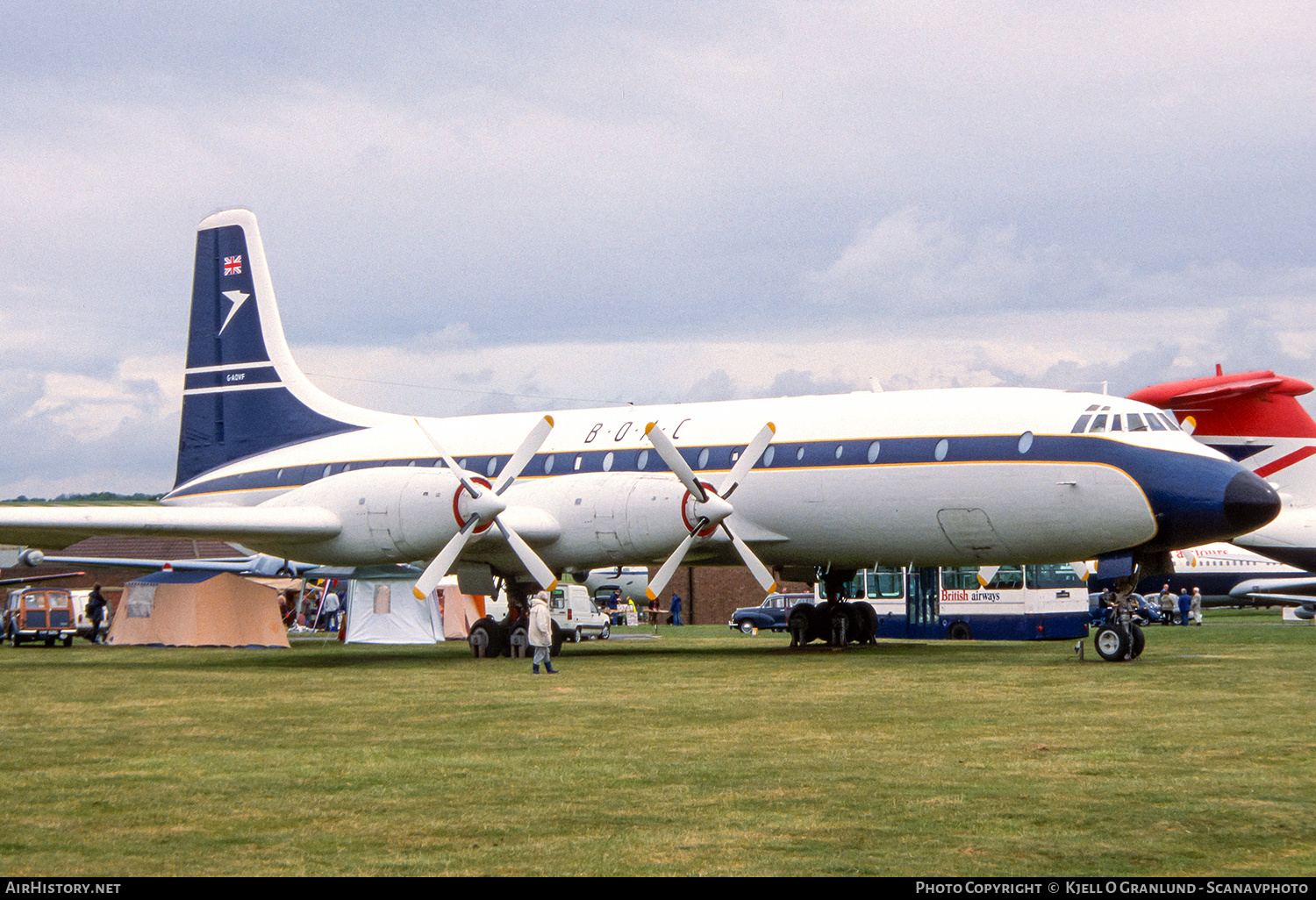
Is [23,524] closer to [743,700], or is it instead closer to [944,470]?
[743,700]

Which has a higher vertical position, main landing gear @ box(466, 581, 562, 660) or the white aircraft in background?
Result: the white aircraft in background

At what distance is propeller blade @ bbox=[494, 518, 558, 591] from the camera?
73.2 ft

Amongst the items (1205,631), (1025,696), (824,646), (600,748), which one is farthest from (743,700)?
(1205,631)

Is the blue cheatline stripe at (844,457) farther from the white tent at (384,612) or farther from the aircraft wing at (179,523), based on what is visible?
the white tent at (384,612)

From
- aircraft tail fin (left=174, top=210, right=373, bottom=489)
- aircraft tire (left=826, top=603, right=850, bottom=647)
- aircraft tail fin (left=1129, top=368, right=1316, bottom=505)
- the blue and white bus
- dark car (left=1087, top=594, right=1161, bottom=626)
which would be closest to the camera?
aircraft tire (left=826, top=603, right=850, bottom=647)

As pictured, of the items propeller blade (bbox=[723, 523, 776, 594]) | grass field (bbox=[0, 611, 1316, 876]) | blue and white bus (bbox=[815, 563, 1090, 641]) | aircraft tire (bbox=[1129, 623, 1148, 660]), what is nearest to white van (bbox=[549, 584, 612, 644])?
blue and white bus (bbox=[815, 563, 1090, 641])

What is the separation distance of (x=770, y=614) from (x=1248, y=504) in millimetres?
25415

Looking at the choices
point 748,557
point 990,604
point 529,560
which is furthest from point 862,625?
point 529,560

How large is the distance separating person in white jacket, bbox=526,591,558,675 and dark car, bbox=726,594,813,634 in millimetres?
23653

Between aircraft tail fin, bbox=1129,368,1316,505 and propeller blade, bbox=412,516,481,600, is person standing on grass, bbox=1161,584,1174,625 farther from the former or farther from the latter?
propeller blade, bbox=412,516,481,600

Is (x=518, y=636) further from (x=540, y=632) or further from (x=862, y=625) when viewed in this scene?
(x=862, y=625)

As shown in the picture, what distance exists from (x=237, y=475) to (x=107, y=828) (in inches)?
903

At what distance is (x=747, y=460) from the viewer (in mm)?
22922

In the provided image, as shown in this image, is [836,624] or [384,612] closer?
Result: [836,624]
